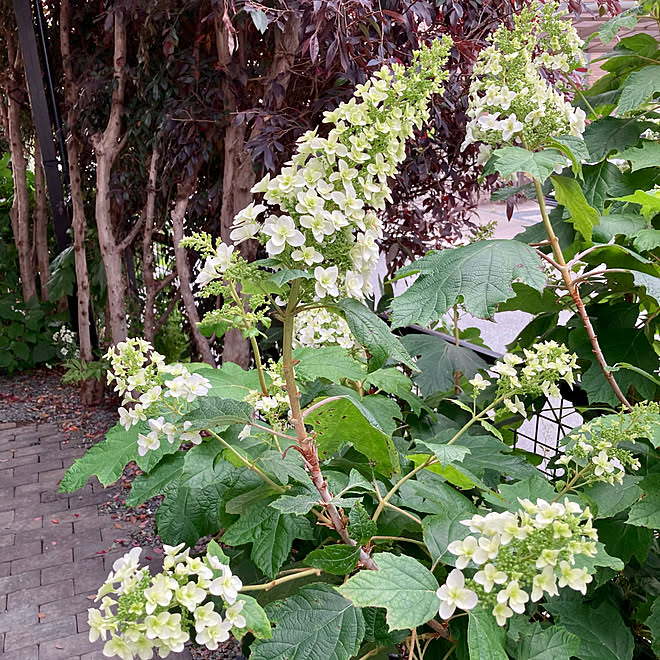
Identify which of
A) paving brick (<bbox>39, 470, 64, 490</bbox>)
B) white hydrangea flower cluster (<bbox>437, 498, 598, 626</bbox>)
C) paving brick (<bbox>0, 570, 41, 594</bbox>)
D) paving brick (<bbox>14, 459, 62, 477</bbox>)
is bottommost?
paving brick (<bbox>14, 459, 62, 477</bbox>)

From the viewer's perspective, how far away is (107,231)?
12.1ft

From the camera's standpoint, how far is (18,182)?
4695 millimetres

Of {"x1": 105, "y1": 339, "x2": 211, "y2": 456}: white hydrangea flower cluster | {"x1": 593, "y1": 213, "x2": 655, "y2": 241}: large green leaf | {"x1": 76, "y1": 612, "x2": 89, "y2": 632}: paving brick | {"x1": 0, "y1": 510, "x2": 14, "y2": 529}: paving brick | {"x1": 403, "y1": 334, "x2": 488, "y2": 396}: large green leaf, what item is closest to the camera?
{"x1": 105, "y1": 339, "x2": 211, "y2": 456}: white hydrangea flower cluster

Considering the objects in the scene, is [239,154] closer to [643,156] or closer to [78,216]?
[78,216]

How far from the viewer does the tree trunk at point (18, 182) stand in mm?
4434

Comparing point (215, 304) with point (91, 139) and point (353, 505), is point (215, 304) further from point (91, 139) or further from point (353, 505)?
point (353, 505)

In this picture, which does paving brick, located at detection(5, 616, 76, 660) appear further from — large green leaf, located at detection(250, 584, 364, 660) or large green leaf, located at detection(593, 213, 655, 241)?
large green leaf, located at detection(593, 213, 655, 241)

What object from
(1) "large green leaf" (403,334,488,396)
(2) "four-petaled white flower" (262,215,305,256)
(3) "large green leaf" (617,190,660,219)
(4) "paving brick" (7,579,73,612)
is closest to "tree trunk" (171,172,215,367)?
(4) "paving brick" (7,579,73,612)

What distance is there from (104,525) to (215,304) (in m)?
1.17

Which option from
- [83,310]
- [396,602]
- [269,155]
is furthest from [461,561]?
[83,310]

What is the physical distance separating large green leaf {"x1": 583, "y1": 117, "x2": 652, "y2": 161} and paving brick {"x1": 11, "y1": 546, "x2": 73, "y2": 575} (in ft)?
8.34

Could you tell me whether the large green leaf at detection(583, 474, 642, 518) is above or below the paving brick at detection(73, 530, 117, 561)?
above

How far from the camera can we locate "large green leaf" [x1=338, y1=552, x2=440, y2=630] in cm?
66

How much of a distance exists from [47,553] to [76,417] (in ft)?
4.59
